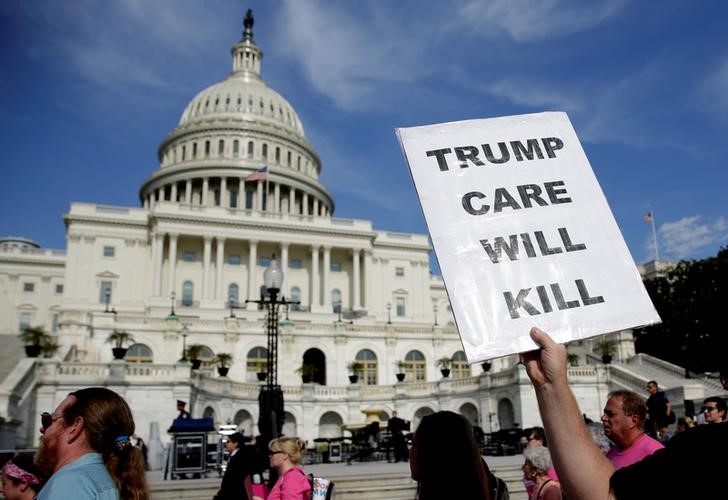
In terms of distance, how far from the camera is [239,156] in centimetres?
10594

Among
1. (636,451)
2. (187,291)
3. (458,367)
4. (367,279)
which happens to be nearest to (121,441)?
(636,451)

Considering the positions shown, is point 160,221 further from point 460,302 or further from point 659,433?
point 460,302

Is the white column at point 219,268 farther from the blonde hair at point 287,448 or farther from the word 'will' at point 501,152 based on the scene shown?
the word 'will' at point 501,152

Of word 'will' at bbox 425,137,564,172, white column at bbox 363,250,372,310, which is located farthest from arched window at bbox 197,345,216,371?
word 'will' at bbox 425,137,564,172

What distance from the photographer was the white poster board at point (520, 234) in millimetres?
3051

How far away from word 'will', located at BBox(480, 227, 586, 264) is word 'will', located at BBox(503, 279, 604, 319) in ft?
0.66

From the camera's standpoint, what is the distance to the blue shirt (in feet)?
10.8

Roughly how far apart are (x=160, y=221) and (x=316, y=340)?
111ft

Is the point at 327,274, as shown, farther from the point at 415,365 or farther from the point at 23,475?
the point at 23,475

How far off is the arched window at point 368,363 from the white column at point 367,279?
1065 inches

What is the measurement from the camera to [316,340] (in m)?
55.8

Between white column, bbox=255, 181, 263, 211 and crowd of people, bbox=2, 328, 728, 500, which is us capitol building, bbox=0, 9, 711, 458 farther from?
crowd of people, bbox=2, 328, 728, 500

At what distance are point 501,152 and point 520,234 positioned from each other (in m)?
0.60

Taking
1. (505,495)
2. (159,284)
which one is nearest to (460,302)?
(505,495)
